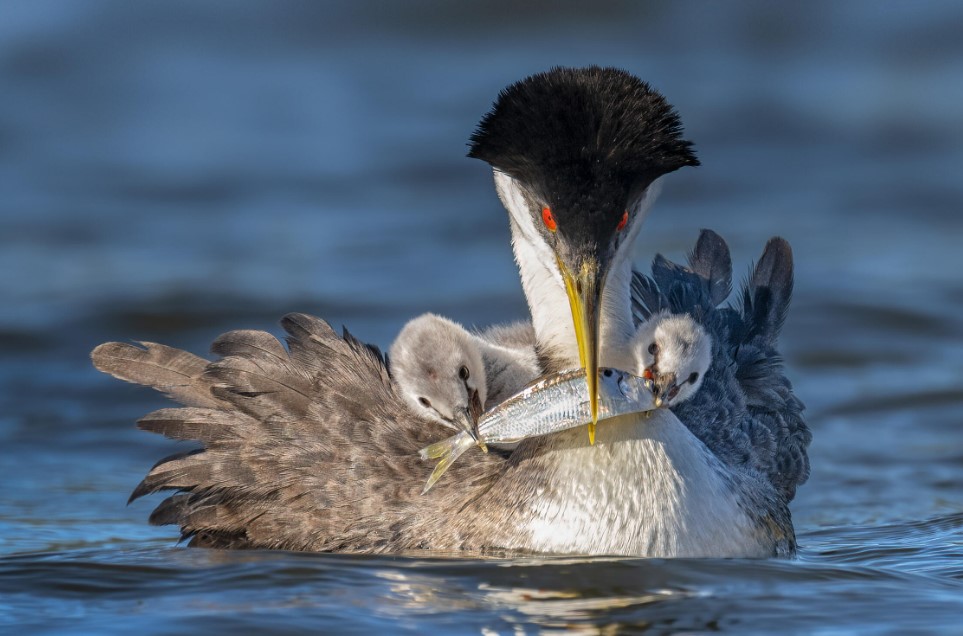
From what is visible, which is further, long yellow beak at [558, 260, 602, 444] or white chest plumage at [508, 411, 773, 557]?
white chest plumage at [508, 411, 773, 557]

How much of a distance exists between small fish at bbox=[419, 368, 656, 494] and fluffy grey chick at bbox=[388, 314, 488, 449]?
0.30 ft

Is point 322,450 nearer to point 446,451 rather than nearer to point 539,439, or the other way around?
point 446,451

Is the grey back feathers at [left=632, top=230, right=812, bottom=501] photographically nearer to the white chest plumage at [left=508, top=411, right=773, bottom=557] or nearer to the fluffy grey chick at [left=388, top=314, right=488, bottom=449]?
the white chest plumage at [left=508, top=411, right=773, bottom=557]

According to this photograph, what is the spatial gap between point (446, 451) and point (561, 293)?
815 mm

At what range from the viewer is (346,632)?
18.3 ft

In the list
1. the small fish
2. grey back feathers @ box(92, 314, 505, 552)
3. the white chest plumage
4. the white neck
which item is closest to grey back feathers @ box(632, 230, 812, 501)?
the white neck

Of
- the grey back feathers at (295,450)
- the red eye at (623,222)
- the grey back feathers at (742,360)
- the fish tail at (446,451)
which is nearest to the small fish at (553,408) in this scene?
the fish tail at (446,451)

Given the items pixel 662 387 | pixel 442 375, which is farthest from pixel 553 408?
pixel 442 375

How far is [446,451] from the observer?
668 centimetres

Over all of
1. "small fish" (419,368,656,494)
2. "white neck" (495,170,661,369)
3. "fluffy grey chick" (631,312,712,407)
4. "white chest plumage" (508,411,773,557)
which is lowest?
"white chest plumage" (508,411,773,557)

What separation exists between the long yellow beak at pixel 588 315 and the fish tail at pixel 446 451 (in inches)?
21.5

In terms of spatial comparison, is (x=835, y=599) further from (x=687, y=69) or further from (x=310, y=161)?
(x=687, y=69)

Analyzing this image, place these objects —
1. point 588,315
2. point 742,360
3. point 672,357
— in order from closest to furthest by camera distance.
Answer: point 588,315 → point 672,357 → point 742,360

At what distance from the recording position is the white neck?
664 centimetres
